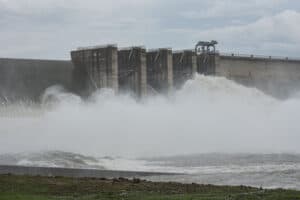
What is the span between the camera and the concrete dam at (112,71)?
52469 mm

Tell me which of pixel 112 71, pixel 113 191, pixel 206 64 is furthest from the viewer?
pixel 206 64

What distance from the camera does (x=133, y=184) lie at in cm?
2586

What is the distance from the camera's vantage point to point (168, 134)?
51188 millimetres

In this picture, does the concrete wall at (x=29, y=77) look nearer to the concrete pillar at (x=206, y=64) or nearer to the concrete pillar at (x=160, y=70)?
the concrete pillar at (x=160, y=70)

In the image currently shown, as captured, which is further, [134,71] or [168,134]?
[134,71]

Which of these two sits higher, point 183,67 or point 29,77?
point 183,67

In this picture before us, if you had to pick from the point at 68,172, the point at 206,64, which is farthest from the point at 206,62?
the point at 68,172

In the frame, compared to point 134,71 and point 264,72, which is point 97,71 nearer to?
point 134,71

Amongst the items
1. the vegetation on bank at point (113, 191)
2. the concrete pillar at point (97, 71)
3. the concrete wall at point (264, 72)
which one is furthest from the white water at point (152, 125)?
the vegetation on bank at point (113, 191)

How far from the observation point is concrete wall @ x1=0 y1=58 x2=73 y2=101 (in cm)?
5138

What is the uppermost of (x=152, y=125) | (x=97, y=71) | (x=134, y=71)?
(x=134, y=71)

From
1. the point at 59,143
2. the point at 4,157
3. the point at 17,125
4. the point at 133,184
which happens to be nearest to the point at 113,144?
the point at 59,143

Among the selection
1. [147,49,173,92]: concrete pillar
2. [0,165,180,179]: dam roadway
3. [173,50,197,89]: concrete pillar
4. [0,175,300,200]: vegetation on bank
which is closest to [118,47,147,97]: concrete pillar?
[147,49,173,92]: concrete pillar

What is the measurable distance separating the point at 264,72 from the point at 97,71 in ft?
95.7
